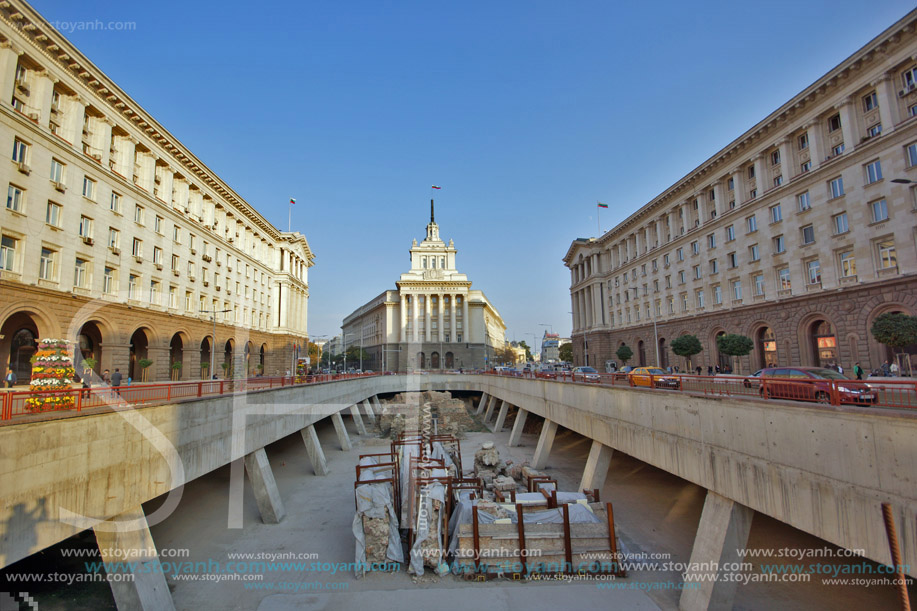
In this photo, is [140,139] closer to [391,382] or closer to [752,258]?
[391,382]

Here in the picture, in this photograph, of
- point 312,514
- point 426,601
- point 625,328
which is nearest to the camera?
point 426,601

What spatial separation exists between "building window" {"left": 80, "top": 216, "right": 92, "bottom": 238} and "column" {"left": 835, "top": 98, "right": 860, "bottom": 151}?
51.6 meters

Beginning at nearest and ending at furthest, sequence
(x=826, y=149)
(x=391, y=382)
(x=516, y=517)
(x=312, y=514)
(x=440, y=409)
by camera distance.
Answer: (x=516, y=517) → (x=312, y=514) → (x=826, y=149) → (x=440, y=409) → (x=391, y=382)

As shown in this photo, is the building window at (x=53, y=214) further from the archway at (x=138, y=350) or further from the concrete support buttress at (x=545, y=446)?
the concrete support buttress at (x=545, y=446)

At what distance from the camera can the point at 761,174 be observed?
39.6 meters

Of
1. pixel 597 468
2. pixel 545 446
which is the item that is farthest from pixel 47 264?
pixel 597 468

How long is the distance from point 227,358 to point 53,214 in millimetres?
26208

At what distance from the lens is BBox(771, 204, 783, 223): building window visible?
37344mm

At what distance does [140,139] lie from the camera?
34188 mm

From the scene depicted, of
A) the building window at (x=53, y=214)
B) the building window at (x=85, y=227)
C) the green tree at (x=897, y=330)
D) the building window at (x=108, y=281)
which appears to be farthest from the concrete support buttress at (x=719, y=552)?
the building window at (x=108, y=281)

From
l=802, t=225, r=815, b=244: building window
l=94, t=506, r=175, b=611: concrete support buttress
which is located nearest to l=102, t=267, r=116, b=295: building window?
l=94, t=506, r=175, b=611: concrete support buttress

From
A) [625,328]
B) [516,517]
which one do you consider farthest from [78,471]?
[625,328]

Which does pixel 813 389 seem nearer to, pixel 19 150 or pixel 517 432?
pixel 517 432

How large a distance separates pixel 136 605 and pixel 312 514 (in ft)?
30.1
